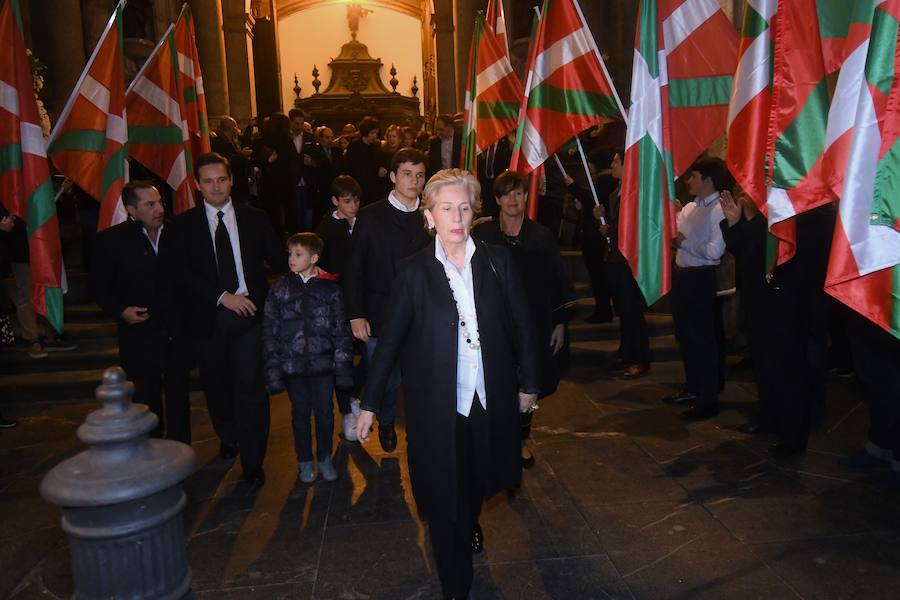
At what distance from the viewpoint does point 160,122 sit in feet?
22.2

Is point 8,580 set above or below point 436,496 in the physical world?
below

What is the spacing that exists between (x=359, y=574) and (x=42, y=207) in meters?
3.24

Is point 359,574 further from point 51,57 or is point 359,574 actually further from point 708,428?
point 51,57

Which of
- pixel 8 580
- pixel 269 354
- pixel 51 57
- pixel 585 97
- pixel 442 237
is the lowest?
pixel 8 580

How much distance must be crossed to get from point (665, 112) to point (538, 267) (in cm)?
122

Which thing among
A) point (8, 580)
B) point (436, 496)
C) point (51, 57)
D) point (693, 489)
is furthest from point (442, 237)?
point (51, 57)

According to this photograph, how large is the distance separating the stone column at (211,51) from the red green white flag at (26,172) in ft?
41.9

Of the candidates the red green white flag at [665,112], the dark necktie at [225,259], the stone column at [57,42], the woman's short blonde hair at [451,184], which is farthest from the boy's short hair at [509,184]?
the stone column at [57,42]

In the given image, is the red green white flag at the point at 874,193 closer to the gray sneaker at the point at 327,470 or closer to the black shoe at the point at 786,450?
the black shoe at the point at 786,450

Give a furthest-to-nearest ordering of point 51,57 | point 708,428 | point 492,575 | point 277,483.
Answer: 1. point 51,57
2. point 708,428
3. point 277,483
4. point 492,575

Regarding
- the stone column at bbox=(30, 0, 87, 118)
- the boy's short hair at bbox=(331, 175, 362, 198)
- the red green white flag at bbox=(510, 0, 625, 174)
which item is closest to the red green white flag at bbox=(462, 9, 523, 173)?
the boy's short hair at bbox=(331, 175, 362, 198)

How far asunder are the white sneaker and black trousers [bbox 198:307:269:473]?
2.71 ft

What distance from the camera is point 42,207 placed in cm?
509

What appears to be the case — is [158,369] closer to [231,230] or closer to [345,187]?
[231,230]
